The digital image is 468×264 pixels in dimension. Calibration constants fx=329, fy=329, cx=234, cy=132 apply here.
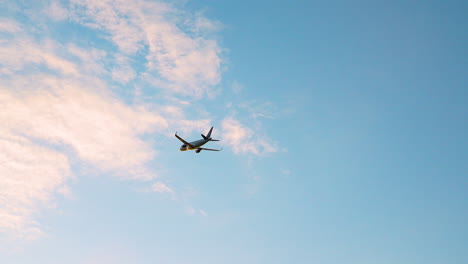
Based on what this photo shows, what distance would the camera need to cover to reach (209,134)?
4518 inches

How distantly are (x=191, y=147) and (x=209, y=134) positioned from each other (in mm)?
7688

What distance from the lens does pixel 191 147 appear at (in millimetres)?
113188
